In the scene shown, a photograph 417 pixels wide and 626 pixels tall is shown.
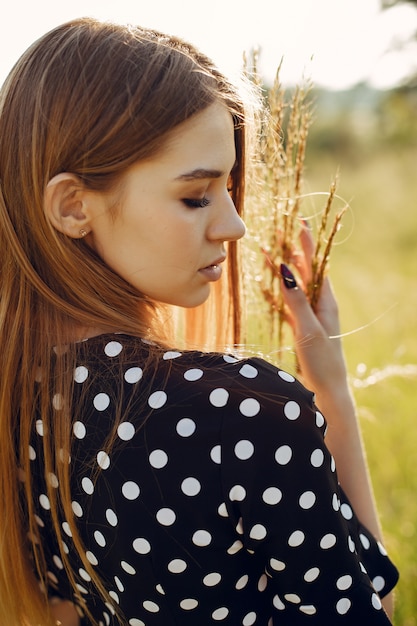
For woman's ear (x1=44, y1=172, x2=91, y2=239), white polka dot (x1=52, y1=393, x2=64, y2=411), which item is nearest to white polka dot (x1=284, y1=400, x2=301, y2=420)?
white polka dot (x1=52, y1=393, x2=64, y2=411)

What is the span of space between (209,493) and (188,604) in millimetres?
246

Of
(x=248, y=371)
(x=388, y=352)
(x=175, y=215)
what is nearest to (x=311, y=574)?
(x=248, y=371)

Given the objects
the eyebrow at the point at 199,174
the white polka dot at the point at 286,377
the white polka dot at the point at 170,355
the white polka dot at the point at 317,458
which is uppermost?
the eyebrow at the point at 199,174

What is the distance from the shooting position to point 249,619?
4.39 ft

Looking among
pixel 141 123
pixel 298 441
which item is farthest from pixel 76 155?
pixel 298 441

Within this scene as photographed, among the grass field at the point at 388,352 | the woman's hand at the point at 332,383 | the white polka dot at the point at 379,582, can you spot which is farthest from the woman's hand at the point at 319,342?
the white polka dot at the point at 379,582

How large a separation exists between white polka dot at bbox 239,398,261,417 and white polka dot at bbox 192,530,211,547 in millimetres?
225

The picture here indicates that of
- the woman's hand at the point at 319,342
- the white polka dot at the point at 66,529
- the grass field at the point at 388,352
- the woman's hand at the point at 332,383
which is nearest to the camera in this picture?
the white polka dot at the point at 66,529

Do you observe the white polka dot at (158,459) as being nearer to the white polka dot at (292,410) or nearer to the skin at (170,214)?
the white polka dot at (292,410)

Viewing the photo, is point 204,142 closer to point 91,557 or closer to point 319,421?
point 319,421

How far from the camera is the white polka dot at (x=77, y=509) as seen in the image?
1.35 metres

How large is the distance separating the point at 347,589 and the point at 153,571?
0.36m

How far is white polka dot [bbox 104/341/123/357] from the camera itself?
1305mm

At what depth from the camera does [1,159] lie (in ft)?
4.74
